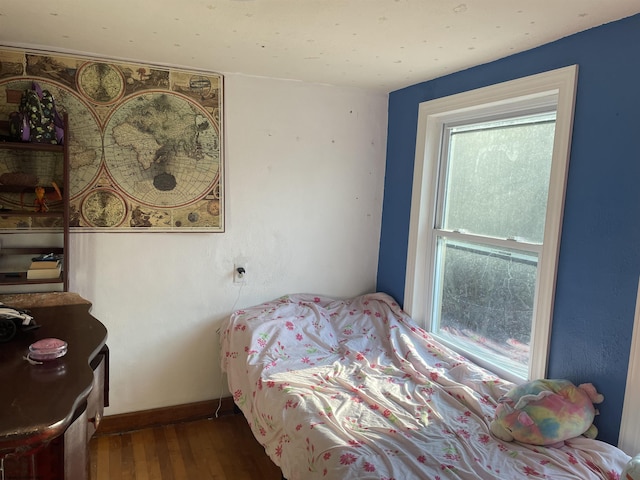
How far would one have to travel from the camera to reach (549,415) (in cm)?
164

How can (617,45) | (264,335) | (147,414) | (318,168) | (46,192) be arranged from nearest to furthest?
(617,45)
(46,192)
(264,335)
(147,414)
(318,168)

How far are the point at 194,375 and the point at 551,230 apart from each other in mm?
2119

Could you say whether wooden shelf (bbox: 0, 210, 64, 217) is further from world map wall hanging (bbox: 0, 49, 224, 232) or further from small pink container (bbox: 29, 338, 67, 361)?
small pink container (bbox: 29, 338, 67, 361)

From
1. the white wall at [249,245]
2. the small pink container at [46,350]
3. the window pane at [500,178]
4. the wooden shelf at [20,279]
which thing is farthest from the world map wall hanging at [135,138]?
the window pane at [500,178]

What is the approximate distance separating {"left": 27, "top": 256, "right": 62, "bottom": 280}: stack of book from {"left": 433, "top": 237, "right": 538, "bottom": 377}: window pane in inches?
79.9

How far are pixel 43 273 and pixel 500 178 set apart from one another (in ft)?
7.44

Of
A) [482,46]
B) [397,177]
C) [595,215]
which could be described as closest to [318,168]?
[397,177]

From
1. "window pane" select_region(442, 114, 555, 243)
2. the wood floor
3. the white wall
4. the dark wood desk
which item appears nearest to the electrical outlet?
the white wall

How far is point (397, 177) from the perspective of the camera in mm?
2938

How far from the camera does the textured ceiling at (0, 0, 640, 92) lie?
1594mm

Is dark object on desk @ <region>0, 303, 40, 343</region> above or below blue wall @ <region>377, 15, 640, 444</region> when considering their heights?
below

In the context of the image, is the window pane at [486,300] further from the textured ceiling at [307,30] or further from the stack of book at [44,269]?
the stack of book at [44,269]

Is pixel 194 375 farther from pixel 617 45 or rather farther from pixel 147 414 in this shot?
pixel 617 45

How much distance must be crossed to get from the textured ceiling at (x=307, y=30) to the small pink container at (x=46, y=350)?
121cm
